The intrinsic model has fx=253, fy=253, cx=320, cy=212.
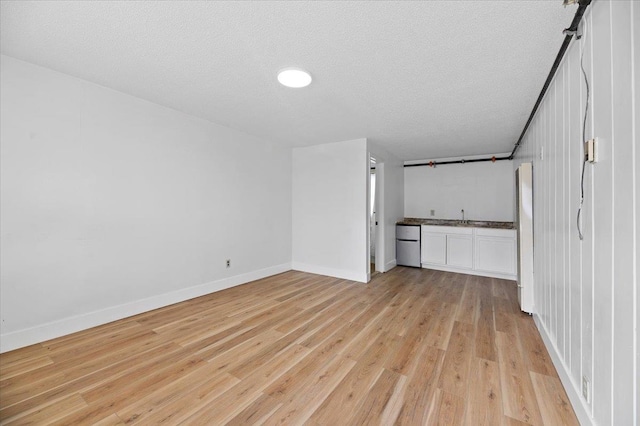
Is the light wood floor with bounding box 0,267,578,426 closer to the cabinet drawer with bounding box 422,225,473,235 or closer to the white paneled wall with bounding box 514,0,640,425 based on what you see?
the white paneled wall with bounding box 514,0,640,425

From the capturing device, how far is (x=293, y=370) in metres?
2.01

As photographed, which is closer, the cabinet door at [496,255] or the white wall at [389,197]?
the cabinet door at [496,255]

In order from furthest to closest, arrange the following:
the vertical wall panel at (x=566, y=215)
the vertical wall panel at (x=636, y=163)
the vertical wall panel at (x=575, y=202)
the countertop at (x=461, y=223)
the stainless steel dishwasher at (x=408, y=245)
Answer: the stainless steel dishwasher at (x=408, y=245), the countertop at (x=461, y=223), the vertical wall panel at (x=566, y=215), the vertical wall panel at (x=575, y=202), the vertical wall panel at (x=636, y=163)

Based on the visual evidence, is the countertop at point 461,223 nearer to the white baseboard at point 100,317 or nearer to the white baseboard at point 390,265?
the white baseboard at point 390,265

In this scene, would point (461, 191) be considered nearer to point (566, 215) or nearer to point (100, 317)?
point (566, 215)

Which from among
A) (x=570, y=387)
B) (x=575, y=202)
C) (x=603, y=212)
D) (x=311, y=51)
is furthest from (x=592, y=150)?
(x=311, y=51)

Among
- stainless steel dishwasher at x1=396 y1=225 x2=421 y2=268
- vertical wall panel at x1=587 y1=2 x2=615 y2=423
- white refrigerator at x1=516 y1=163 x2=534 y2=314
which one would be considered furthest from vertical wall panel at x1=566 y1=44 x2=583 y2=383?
stainless steel dishwasher at x1=396 y1=225 x2=421 y2=268

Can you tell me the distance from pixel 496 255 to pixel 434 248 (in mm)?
1094

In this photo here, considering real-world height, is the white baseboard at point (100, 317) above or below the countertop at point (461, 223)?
below

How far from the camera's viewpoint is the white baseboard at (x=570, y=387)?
56.8 inches

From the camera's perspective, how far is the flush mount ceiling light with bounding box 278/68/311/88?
2.28m

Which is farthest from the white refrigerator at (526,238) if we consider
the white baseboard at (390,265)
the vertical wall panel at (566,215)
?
the white baseboard at (390,265)

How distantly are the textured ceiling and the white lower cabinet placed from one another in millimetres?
2342

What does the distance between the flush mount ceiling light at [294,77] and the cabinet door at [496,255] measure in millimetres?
4484
